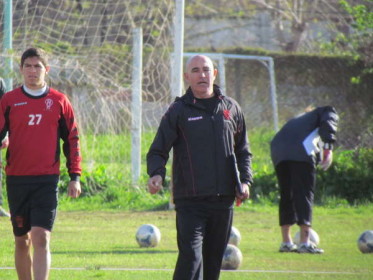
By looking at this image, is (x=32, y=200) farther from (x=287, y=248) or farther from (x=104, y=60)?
(x=104, y=60)

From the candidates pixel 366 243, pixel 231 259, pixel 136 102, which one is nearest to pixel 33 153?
pixel 231 259

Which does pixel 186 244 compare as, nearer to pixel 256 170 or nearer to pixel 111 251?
pixel 111 251

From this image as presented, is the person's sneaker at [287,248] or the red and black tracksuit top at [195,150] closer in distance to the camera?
the red and black tracksuit top at [195,150]

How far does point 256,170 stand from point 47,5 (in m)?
4.87

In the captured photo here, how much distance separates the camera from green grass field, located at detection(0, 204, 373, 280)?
8.25 m

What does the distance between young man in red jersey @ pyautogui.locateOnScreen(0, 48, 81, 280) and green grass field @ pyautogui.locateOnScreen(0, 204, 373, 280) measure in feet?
3.76

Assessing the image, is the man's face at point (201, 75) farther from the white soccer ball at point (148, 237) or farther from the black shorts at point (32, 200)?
the white soccer ball at point (148, 237)

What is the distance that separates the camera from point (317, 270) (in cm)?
867

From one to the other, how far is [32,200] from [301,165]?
434cm

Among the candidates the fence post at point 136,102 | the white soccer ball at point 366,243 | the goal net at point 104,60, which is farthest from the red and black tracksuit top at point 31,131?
the fence post at point 136,102

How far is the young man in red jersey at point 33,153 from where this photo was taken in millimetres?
6684

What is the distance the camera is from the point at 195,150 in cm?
620

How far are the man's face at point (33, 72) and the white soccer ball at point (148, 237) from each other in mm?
3655

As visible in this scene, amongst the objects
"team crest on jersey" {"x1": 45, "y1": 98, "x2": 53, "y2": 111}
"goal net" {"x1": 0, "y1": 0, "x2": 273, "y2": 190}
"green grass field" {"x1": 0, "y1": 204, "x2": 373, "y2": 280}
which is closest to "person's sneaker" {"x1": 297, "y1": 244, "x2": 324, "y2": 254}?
"green grass field" {"x1": 0, "y1": 204, "x2": 373, "y2": 280}
